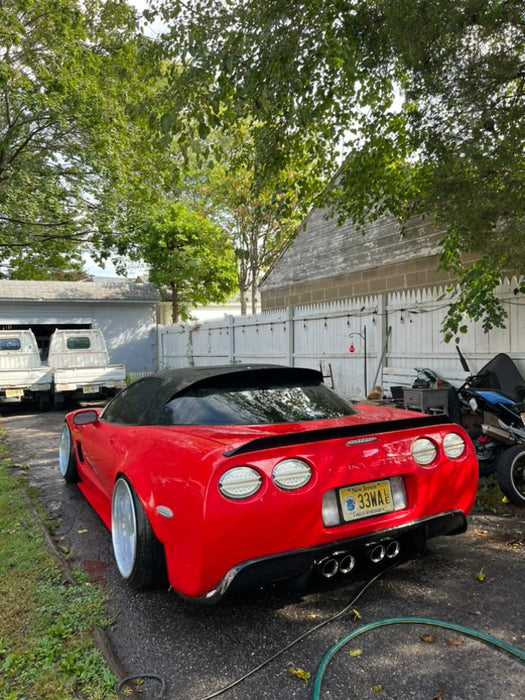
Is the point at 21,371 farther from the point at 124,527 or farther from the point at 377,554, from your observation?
the point at 377,554

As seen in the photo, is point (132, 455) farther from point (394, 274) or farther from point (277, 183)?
point (394, 274)

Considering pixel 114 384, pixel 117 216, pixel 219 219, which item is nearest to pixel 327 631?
pixel 114 384

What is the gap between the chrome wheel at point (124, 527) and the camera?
2845mm

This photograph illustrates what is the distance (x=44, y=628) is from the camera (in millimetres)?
2510

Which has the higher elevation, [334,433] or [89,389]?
[334,433]

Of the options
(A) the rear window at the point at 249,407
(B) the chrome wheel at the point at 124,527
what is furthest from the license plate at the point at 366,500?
(B) the chrome wheel at the point at 124,527

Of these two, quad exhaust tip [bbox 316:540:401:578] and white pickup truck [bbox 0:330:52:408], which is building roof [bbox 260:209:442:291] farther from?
white pickup truck [bbox 0:330:52:408]

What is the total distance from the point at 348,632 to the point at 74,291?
17205mm

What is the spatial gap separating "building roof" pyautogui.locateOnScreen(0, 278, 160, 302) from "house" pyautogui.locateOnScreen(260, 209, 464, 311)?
19.0 feet

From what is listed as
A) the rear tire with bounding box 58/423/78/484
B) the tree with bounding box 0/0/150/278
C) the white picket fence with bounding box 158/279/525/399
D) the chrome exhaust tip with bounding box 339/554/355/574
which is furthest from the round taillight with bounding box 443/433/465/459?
the tree with bounding box 0/0/150/278

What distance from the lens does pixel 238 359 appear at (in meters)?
12.7

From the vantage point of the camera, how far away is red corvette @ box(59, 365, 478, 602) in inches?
89.7

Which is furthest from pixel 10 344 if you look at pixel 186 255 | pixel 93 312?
pixel 186 255

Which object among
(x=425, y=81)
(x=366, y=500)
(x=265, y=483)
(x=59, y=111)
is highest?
(x=59, y=111)
